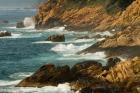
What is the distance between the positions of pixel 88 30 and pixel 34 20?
3563 cm

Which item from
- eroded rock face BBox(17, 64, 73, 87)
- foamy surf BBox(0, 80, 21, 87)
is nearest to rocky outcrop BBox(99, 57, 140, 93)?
eroded rock face BBox(17, 64, 73, 87)

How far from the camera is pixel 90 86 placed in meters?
63.2

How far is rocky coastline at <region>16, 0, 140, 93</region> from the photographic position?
6385 centimetres

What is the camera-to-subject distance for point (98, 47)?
3927 inches

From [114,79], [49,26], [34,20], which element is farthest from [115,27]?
[114,79]

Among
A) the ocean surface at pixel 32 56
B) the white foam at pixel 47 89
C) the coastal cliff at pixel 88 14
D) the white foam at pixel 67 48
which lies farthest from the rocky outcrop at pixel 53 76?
the coastal cliff at pixel 88 14

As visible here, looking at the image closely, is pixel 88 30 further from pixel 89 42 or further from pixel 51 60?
pixel 51 60

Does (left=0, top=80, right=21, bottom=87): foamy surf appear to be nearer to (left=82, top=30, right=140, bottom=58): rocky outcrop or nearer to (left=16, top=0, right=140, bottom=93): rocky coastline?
Result: (left=16, top=0, right=140, bottom=93): rocky coastline

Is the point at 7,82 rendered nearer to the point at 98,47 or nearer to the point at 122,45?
the point at 122,45

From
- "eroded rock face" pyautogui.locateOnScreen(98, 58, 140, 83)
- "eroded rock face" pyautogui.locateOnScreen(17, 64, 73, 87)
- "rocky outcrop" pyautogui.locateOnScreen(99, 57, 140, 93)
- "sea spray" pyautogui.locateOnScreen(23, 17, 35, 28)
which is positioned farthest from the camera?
"sea spray" pyautogui.locateOnScreen(23, 17, 35, 28)

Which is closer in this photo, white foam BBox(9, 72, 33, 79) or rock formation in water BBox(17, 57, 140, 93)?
rock formation in water BBox(17, 57, 140, 93)

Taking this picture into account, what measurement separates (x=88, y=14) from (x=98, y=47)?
6754 cm

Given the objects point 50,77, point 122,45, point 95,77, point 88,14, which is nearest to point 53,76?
point 50,77

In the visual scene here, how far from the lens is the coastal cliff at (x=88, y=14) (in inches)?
5401
